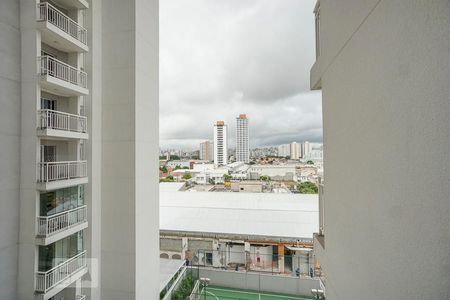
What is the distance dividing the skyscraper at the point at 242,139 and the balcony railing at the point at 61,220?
1112cm

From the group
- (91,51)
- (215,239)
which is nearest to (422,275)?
(91,51)

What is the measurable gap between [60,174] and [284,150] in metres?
11.0

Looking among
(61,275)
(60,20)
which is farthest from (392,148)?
(60,20)

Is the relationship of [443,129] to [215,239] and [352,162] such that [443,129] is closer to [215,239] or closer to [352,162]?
[352,162]

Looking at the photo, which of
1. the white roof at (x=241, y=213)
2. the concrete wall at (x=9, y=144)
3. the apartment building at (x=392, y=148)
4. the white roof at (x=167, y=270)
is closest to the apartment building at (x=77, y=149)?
the concrete wall at (x=9, y=144)

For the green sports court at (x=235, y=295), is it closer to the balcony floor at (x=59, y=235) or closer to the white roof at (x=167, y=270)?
the white roof at (x=167, y=270)

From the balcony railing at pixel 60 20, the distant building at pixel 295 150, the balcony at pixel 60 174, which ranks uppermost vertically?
the balcony railing at pixel 60 20

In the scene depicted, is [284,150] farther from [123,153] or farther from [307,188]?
[123,153]

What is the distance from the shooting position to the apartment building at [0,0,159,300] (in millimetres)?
2811

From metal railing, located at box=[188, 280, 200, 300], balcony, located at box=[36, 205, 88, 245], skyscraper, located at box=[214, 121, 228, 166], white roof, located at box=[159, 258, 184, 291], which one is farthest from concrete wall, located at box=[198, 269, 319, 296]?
skyscraper, located at box=[214, 121, 228, 166]

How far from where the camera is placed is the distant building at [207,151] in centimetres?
1592

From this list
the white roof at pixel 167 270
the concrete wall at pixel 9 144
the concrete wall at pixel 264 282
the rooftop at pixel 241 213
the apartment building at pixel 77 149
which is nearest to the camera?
the concrete wall at pixel 9 144

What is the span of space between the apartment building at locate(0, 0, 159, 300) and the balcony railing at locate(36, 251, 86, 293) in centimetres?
1

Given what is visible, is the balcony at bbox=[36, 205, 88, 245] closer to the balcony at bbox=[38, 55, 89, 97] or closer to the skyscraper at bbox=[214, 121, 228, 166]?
the balcony at bbox=[38, 55, 89, 97]
